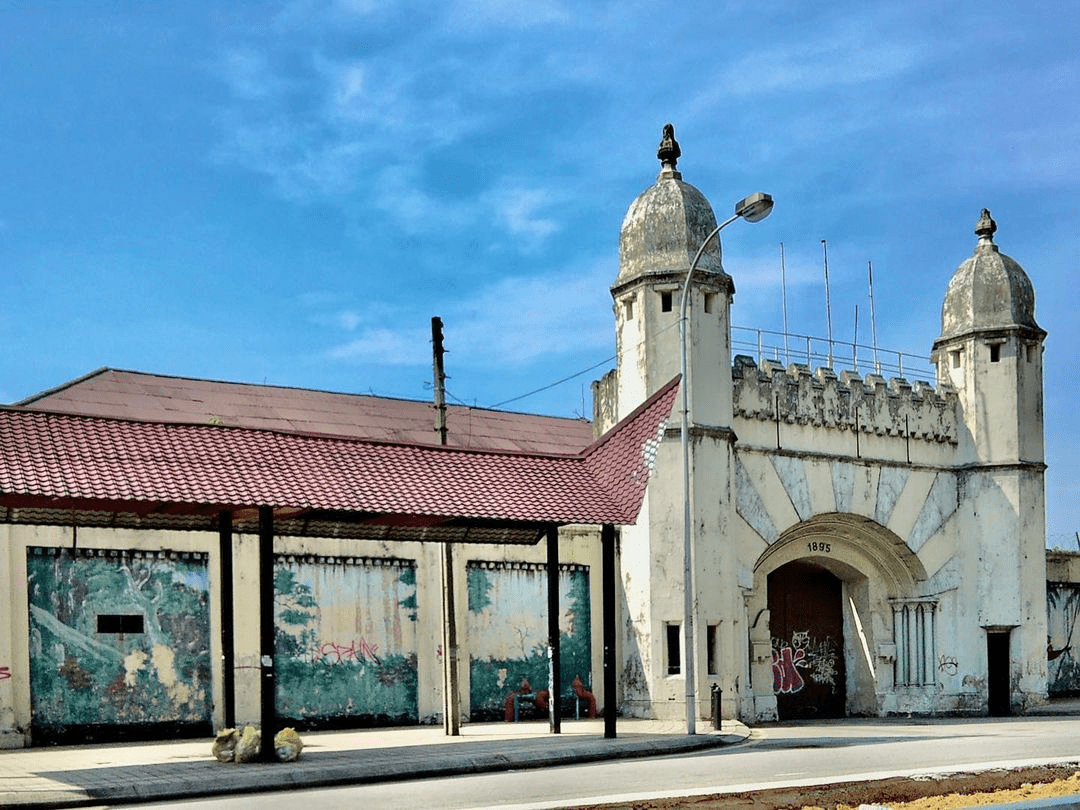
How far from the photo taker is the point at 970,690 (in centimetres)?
3023

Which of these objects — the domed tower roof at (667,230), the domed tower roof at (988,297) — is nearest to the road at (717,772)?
the domed tower roof at (667,230)

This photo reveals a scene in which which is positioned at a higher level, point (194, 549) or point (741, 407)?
point (741, 407)

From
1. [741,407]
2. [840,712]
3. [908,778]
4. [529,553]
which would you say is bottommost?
[840,712]

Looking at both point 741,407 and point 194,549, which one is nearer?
point 194,549

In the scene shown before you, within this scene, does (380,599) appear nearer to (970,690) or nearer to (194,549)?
(194,549)

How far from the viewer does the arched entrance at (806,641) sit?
1183 inches

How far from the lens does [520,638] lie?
27547 mm

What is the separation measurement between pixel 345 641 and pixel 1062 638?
2038cm

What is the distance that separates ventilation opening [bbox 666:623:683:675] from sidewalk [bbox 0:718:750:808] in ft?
7.31

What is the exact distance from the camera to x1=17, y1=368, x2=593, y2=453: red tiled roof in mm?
26797

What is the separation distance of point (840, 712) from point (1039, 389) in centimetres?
894

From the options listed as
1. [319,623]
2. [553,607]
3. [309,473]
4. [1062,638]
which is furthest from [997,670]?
[309,473]

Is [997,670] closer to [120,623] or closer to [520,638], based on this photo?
[520,638]

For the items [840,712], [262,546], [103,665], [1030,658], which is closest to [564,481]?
[262,546]
